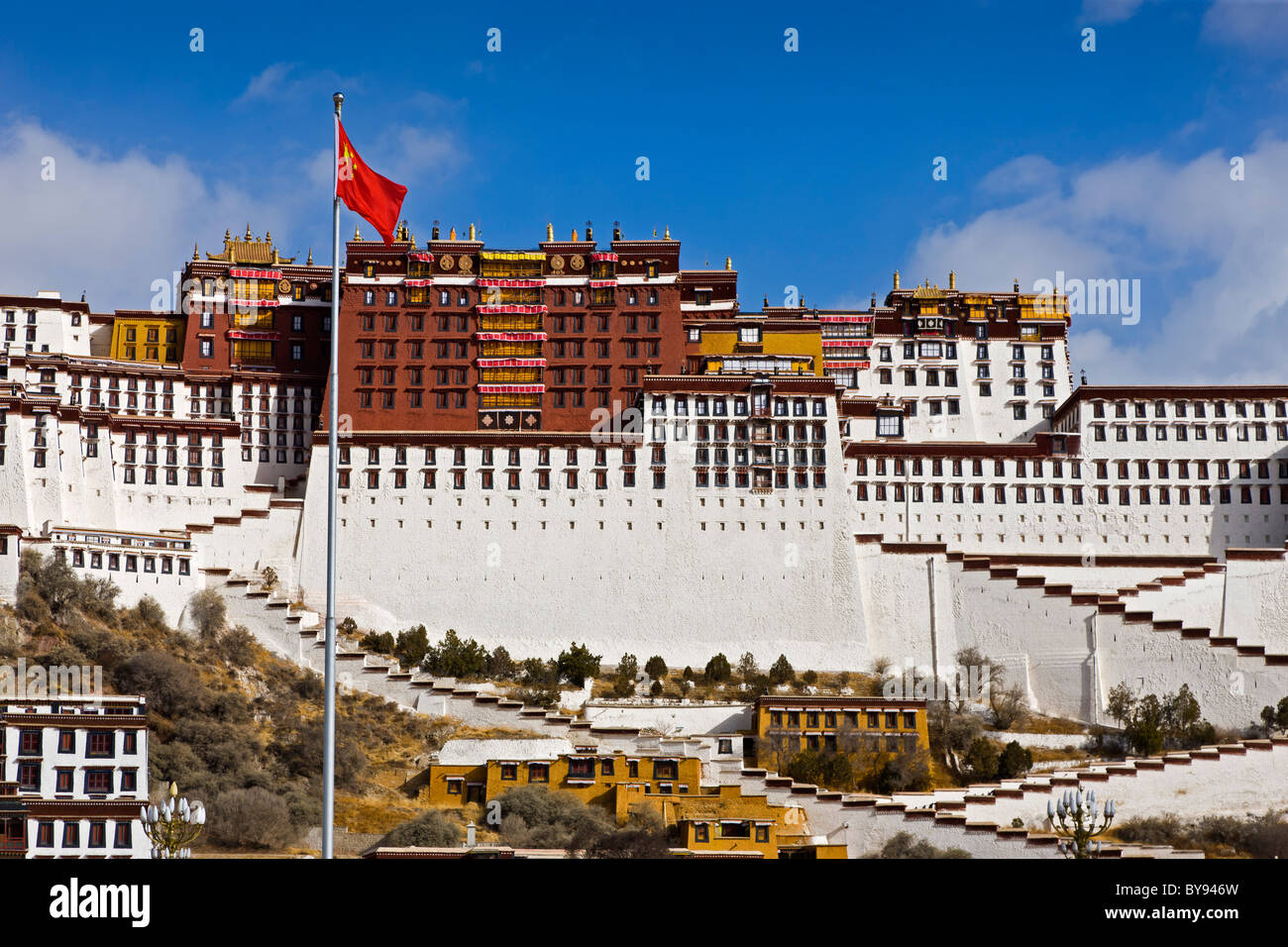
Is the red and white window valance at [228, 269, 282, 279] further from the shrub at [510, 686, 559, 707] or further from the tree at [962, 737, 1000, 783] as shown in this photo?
the tree at [962, 737, 1000, 783]

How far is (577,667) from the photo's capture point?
75.6 m

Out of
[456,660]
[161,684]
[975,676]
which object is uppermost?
[456,660]

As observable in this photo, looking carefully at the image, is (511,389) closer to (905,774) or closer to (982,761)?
(905,774)

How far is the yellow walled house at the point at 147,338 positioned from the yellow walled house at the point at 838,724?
47395mm

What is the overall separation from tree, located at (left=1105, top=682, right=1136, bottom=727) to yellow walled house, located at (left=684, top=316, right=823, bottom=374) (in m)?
25.0

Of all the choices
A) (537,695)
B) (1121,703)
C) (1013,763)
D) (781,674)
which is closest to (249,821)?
(537,695)

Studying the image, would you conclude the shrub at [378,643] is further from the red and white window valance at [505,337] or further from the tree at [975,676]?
the tree at [975,676]

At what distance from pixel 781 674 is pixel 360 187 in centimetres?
5141

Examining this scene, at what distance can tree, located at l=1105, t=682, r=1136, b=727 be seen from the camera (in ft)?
242

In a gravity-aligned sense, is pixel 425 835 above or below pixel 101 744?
below

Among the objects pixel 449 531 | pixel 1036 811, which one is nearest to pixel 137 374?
pixel 449 531

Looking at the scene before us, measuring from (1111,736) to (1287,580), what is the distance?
15.8 metres

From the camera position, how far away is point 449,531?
→ 8300 cm
